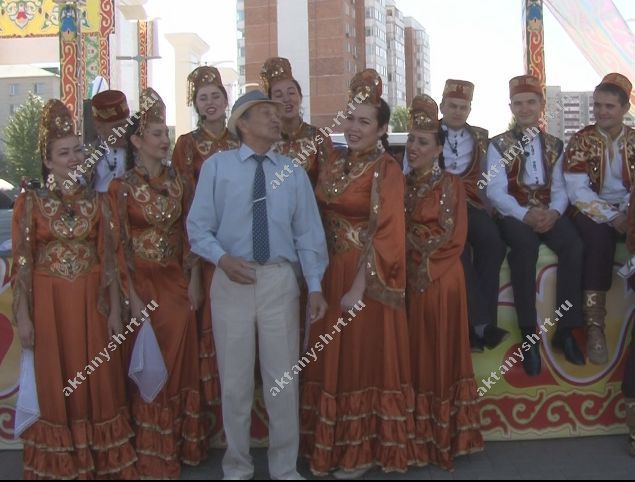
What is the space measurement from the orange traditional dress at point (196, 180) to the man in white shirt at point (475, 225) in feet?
4.19

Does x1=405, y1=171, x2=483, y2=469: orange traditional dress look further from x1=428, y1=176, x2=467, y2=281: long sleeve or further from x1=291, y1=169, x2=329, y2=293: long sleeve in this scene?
x1=291, y1=169, x2=329, y2=293: long sleeve

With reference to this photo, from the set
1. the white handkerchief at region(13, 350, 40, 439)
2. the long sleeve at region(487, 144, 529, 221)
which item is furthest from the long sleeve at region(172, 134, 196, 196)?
the long sleeve at region(487, 144, 529, 221)

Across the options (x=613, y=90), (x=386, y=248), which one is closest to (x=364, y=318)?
(x=386, y=248)

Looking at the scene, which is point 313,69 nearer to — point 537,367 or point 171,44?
point 171,44

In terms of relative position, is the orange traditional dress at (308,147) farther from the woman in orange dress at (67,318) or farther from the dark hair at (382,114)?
the woman in orange dress at (67,318)

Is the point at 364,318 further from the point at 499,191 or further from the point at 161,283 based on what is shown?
the point at 499,191

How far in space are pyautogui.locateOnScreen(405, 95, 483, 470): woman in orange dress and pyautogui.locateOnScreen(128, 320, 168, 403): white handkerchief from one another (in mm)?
1233

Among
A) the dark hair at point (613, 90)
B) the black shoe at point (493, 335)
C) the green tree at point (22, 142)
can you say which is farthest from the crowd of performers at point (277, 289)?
the green tree at point (22, 142)

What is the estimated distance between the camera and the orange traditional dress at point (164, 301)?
3.72 meters

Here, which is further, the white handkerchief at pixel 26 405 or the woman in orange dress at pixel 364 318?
the woman in orange dress at pixel 364 318

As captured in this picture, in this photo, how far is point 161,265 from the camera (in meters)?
3.80

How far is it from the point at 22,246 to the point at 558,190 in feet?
9.24

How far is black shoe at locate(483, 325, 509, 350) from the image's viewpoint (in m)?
4.12

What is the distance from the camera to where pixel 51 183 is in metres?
3.67
